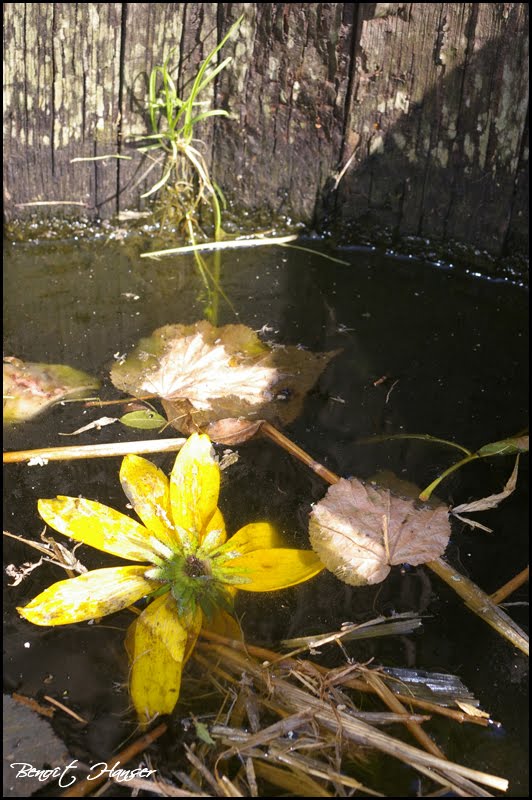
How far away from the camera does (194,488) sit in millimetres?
1323

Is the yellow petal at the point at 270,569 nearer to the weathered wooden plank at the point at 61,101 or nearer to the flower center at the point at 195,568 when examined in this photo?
the flower center at the point at 195,568

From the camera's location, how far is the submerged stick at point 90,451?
148cm

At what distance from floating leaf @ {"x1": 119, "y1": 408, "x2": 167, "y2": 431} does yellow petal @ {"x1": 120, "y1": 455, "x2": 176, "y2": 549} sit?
0.55 feet

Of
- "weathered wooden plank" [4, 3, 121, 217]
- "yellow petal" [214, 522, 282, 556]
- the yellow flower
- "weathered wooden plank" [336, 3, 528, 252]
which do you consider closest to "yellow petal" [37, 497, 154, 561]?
the yellow flower

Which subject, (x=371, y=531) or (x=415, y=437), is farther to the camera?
(x=415, y=437)

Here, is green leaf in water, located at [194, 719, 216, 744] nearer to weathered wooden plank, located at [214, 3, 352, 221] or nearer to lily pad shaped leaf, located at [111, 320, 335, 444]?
lily pad shaped leaf, located at [111, 320, 335, 444]

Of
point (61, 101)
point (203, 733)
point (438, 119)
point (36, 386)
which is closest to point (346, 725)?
point (203, 733)

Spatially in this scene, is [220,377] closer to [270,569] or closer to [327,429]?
[327,429]

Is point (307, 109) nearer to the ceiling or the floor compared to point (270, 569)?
nearer to the ceiling

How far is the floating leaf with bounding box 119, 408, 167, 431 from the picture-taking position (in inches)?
62.3

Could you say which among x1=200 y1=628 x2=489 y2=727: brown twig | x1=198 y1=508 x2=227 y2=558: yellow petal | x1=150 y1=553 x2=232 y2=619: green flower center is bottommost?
x1=200 y1=628 x2=489 y2=727: brown twig

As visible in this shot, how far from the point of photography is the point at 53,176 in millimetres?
2348

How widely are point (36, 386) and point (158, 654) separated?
78cm

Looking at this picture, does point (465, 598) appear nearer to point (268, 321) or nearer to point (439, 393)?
point (439, 393)
